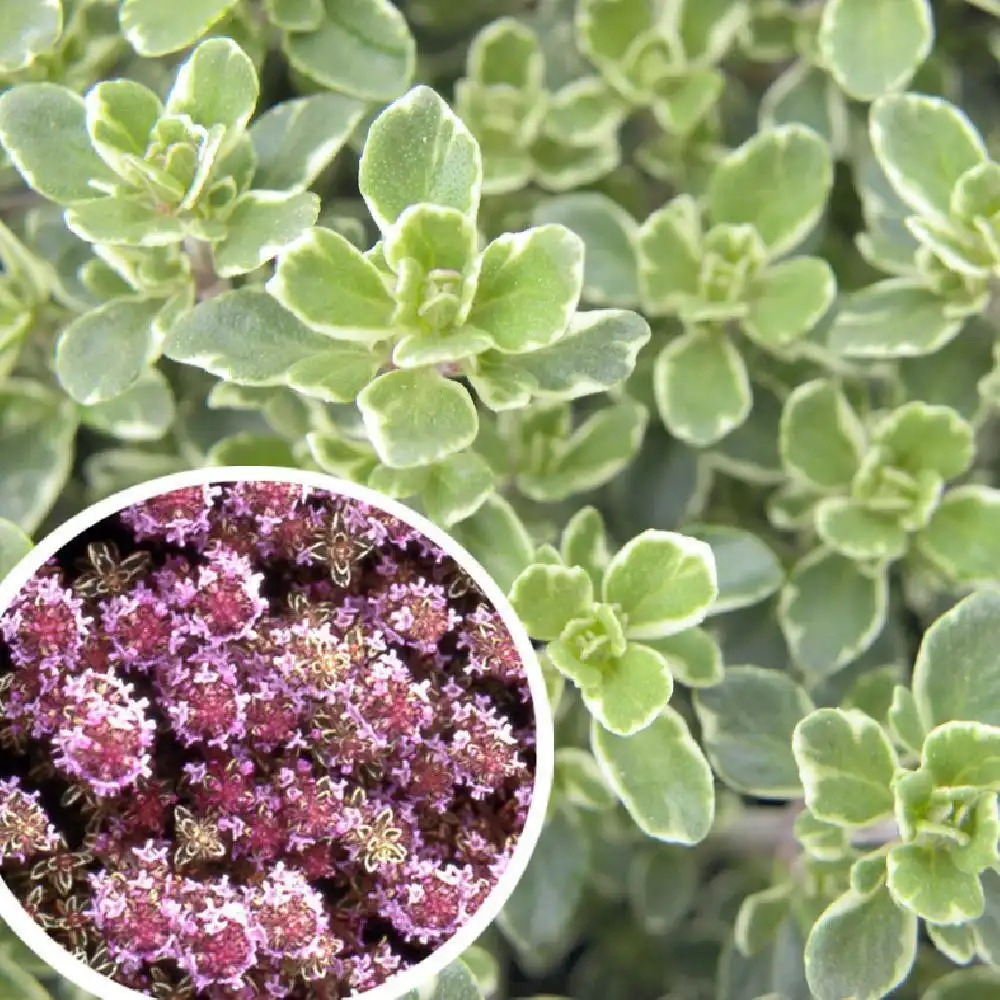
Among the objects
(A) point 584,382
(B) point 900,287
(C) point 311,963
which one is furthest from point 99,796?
(B) point 900,287

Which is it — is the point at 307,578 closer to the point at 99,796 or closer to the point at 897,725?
the point at 99,796

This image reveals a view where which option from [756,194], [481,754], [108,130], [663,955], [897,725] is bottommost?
[663,955]

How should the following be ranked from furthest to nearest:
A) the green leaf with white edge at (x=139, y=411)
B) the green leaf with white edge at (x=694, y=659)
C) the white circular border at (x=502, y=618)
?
the green leaf with white edge at (x=139, y=411) → the green leaf with white edge at (x=694, y=659) → the white circular border at (x=502, y=618)

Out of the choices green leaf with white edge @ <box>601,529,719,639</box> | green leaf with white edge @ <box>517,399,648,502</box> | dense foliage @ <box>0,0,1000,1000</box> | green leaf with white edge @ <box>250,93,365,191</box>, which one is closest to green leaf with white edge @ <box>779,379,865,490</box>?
dense foliage @ <box>0,0,1000,1000</box>

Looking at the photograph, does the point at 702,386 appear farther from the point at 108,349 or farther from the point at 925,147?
the point at 108,349

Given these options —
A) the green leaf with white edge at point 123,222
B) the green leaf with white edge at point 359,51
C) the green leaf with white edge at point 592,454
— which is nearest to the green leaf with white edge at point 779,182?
the green leaf with white edge at point 592,454

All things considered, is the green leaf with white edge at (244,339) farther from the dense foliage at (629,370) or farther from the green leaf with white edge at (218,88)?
the green leaf with white edge at (218,88)
